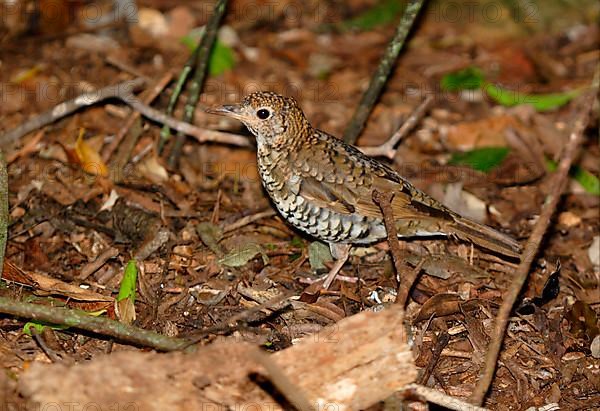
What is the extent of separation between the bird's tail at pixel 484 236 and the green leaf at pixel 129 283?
7.08 ft

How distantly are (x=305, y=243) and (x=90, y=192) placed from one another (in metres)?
1.68

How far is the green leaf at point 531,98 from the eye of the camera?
7.80 meters

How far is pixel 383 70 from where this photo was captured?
257 inches

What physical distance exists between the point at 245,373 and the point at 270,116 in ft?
6.96

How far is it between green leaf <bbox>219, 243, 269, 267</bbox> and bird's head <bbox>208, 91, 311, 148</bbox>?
2.40 feet

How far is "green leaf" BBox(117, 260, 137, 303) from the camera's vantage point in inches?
209

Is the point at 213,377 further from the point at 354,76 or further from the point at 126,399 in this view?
the point at 354,76

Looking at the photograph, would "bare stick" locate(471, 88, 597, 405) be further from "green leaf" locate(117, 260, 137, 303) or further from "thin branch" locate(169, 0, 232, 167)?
"thin branch" locate(169, 0, 232, 167)

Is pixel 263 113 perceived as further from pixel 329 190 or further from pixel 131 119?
pixel 131 119

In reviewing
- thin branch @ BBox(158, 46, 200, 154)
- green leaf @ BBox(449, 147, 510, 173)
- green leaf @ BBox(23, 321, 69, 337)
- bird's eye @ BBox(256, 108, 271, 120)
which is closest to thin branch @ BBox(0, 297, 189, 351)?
green leaf @ BBox(23, 321, 69, 337)

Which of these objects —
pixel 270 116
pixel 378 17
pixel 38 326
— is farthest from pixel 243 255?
pixel 378 17

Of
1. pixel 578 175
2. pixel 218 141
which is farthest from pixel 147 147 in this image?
pixel 578 175

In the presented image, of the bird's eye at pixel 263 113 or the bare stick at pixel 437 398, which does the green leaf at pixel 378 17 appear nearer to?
the bird's eye at pixel 263 113

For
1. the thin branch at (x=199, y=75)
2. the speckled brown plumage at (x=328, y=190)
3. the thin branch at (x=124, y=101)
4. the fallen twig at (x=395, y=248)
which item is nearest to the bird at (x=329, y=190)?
the speckled brown plumage at (x=328, y=190)
